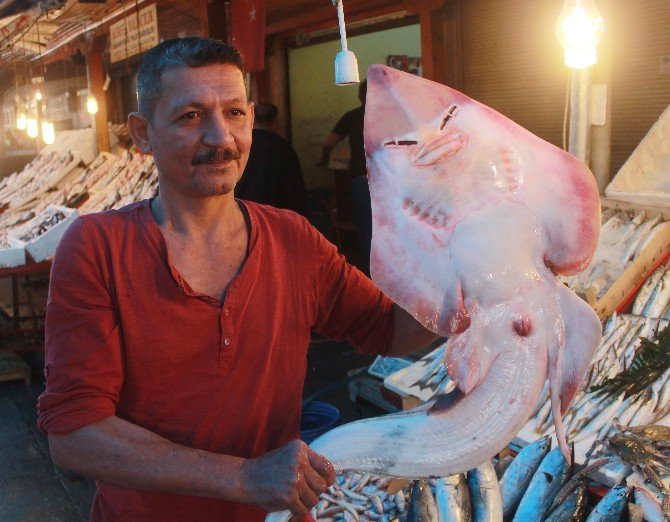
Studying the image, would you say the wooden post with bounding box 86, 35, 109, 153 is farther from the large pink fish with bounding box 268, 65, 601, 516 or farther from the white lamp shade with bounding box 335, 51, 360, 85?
the large pink fish with bounding box 268, 65, 601, 516

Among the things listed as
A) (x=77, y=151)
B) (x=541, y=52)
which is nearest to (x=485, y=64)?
(x=541, y=52)

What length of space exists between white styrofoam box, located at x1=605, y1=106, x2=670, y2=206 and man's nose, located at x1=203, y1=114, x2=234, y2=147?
138 inches

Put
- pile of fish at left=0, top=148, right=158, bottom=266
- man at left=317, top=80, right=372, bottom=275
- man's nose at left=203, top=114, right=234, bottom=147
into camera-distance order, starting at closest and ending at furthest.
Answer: man's nose at left=203, top=114, right=234, bottom=147
man at left=317, top=80, right=372, bottom=275
pile of fish at left=0, top=148, right=158, bottom=266

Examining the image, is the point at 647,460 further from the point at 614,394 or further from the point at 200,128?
the point at 200,128

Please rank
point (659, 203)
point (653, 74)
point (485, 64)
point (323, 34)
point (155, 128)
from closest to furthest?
point (155, 128)
point (659, 203)
point (653, 74)
point (485, 64)
point (323, 34)

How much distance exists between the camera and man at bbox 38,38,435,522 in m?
1.47

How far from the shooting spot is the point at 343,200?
31.1 ft

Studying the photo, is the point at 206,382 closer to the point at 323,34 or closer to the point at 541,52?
the point at 541,52

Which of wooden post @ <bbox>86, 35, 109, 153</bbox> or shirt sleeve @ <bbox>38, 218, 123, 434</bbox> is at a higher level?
wooden post @ <bbox>86, 35, 109, 153</bbox>

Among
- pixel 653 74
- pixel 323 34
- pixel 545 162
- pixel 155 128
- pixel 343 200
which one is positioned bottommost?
pixel 343 200

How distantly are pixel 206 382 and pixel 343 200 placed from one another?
7.92m

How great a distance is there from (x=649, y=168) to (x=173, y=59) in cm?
385

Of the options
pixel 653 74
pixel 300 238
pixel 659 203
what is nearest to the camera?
pixel 300 238

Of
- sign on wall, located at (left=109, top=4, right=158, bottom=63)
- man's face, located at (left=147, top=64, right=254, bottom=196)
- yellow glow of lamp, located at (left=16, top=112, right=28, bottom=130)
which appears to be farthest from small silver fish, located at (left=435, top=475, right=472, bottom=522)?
yellow glow of lamp, located at (left=16, top=112, right=28, bottom=130)
